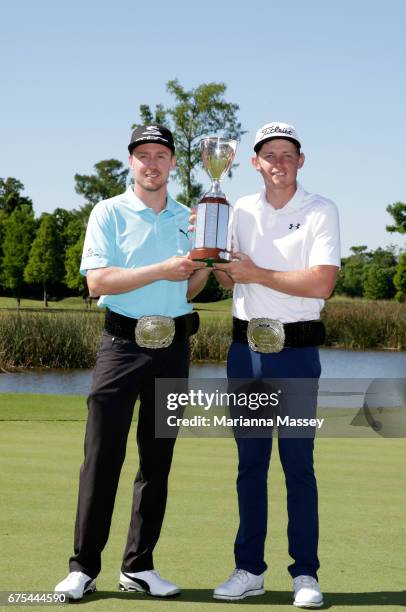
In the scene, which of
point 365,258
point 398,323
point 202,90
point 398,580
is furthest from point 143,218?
point 365,258

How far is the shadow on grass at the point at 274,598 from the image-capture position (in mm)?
3929

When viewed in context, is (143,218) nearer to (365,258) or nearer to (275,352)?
Answer: (275,352)

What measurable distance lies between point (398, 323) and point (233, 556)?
35128 mm

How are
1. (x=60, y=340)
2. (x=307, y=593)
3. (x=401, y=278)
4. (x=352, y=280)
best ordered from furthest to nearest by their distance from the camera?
1. (x=352, y=280)
2. (x=401, y=278)
3. (x=60, y=340)
4. (x=307, y=593)

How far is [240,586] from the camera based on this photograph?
4.04 m

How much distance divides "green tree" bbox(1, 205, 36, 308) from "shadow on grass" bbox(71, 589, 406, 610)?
65.1 meters

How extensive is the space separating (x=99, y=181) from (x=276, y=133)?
8979 cm

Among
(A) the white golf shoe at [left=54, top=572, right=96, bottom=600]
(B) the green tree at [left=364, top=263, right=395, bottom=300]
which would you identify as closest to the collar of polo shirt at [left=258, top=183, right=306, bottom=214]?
(A) the white golf shoe at [left=54, top=572, right=96, bottom=600]

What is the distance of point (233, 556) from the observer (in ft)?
15.1

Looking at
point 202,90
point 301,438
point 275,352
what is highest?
point 202,90

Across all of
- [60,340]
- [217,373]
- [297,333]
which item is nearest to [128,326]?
[297,333]

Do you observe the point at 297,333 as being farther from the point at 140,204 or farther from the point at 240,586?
the point at 240,586

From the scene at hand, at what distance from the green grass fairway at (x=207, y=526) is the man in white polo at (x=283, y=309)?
230 mm

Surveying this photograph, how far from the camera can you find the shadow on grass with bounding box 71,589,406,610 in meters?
3.93
